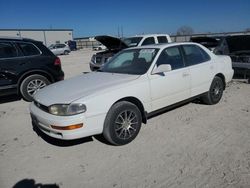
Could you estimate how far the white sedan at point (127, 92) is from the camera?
3.62m

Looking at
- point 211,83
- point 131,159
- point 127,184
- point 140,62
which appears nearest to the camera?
point 127,184

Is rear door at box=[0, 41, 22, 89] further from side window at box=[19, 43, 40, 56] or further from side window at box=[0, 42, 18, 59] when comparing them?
side window at box=[19, 43, 40, 56]

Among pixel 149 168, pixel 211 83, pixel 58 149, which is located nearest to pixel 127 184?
pixel 149 168

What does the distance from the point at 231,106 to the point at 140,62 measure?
8.48ft

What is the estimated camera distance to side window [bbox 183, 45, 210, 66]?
5238 millimetres

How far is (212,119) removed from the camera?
16.4 feet

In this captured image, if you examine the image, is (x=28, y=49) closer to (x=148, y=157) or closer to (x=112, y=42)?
(x=112, y=42)

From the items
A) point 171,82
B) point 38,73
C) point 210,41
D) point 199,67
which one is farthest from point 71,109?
point 210,41

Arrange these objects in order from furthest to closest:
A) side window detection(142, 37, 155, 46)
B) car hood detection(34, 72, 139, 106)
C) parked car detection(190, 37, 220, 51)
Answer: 1. side window detection(142, 37, 155, 46)
2. parked car detection(190, 37, 220, 51)
3. car hood detection(34, 72, 139, 106)

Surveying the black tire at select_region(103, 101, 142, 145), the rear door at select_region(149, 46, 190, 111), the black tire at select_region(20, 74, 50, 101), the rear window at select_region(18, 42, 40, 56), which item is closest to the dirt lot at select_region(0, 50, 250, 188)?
the black tire at select_region(103, 101, 142, 145)

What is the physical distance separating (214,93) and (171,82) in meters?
1.71

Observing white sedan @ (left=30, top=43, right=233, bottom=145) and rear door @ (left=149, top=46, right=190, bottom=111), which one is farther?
rear door @ (left=149, top=46, right=190, bottom=111)

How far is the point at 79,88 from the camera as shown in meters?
4.11

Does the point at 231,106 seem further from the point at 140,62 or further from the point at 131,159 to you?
the point at 131,159
